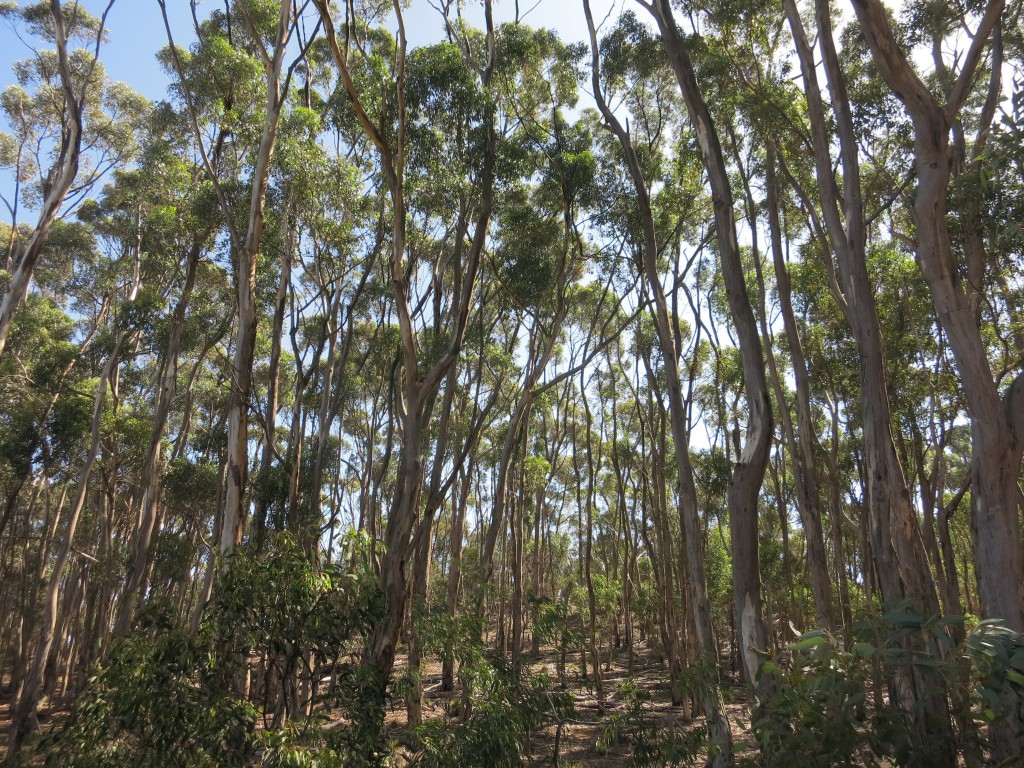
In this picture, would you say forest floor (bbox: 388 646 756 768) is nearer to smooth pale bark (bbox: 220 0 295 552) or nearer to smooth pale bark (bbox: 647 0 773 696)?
smooth pale bark (bbox: 647 0 773 696)

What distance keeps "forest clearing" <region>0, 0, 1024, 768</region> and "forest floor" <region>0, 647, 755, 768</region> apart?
0.16 m

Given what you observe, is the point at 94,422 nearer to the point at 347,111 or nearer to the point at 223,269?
the point at 223,269

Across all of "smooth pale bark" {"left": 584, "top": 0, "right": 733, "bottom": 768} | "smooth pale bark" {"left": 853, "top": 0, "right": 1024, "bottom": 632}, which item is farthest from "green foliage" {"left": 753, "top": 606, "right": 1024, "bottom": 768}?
"smooth pale bark" {"left": 584, "top": 0, "right": 733, "bottom": 768}

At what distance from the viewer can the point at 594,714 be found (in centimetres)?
1255

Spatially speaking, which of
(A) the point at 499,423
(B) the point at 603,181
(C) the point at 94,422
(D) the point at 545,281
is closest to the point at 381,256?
(D) the point at 545,281

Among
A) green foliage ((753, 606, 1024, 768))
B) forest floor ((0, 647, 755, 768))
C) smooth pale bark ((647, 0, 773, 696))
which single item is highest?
smooth pale bark ((647, 0, 773, 696))

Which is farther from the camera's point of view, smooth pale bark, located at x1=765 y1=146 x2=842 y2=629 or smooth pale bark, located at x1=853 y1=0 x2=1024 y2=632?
smooth pale bark, located at x1=765 y1=146 x2=842 y2=629

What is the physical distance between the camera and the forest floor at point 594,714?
19.8 feet

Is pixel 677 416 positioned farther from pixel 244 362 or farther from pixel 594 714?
pixel 594 714

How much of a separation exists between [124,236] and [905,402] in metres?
17.0

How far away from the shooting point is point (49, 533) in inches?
714

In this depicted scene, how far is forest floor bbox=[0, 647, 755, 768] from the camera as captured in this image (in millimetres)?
6027

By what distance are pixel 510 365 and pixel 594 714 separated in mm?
7463

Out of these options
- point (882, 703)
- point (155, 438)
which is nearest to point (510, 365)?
point (155, 438)
